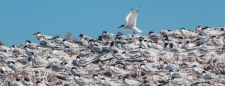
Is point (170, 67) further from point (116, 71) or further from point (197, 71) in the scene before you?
point (116, 71)

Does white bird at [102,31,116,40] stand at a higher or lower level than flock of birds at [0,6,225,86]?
higher

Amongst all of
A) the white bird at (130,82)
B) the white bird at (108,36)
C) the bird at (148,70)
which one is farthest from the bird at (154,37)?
the white bird at (130,82)

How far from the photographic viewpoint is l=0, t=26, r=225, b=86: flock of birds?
83.4ft

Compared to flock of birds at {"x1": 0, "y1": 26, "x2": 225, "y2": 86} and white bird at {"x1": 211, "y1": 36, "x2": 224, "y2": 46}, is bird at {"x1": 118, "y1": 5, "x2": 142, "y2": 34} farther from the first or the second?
white bird at {"x1": 211, "y1": 36, "x2": 224, "y2": 46}

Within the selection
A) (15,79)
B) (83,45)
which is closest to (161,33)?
(83,45)

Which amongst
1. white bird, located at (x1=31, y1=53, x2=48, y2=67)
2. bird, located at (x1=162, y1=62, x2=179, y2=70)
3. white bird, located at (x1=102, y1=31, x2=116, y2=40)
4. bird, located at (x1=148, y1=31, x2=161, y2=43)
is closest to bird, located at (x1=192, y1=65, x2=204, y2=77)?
bird, located at (x1=162, y1=62, x2=179, y2=70)

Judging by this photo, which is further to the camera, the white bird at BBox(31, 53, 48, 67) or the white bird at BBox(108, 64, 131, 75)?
the white bird at BBox(31, 53, 48, 67)

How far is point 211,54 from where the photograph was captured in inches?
1072

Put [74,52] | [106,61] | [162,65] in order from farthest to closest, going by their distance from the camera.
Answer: [74,52] < [106,61] < [162,65]

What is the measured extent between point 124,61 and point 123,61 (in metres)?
0.03

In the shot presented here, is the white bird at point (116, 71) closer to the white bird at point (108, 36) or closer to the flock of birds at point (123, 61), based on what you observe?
the flock of birds at point (123, 61)

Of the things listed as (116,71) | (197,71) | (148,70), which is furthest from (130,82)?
(197,71)

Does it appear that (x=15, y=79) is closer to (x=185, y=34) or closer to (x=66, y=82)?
(x=66, y=82)

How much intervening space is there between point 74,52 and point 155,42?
355cm
